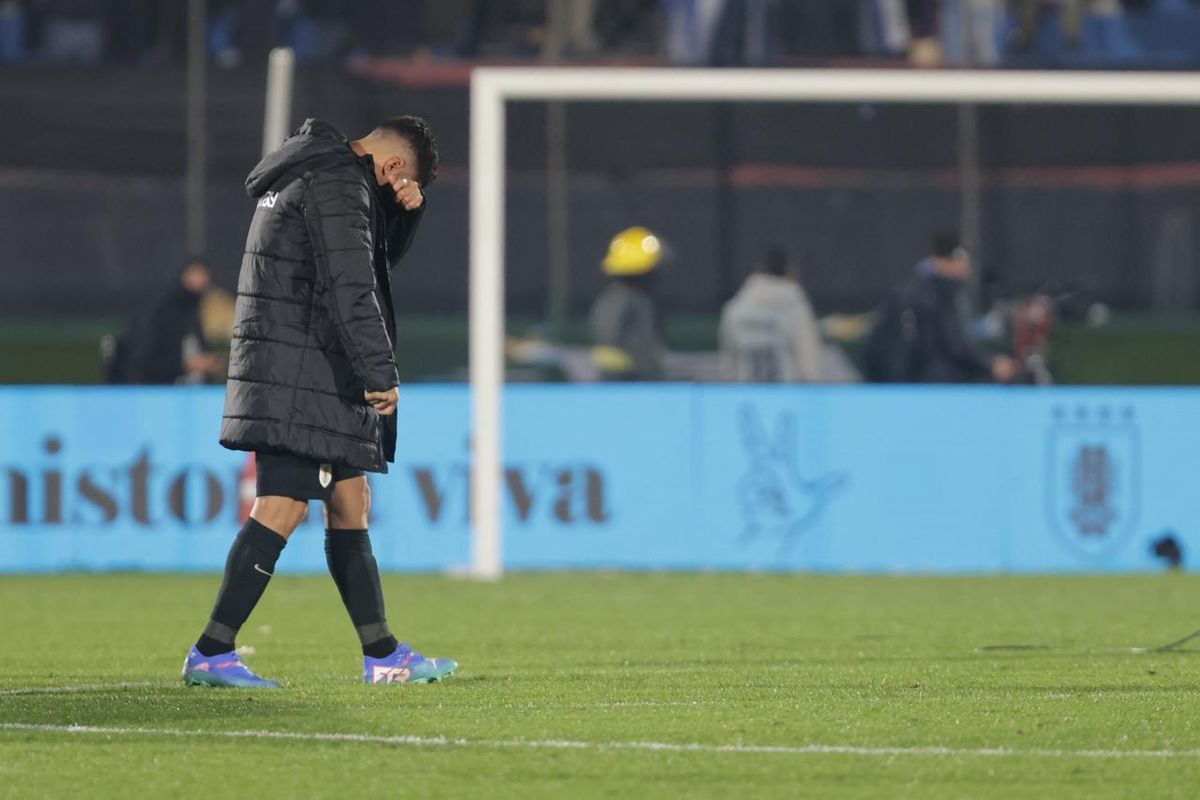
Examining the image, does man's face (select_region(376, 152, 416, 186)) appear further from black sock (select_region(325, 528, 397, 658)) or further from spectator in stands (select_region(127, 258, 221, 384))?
spectator in stands (select_region(127, 258, 221, 384))

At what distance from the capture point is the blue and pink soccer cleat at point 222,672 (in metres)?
7.82

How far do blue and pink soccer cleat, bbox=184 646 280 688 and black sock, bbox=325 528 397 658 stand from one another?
1.11ft

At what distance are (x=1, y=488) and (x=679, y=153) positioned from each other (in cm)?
1556

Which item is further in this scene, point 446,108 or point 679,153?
point 679,153

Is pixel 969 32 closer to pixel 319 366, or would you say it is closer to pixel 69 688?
pixel 319 366

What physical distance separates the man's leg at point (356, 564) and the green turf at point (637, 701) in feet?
0.63

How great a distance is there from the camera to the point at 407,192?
316 inches

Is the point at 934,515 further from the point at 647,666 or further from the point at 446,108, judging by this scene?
the point at 446,108

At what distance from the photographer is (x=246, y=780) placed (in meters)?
5.84

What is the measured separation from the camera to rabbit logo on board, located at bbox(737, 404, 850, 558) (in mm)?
15727

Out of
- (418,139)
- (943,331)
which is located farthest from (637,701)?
(943,331)

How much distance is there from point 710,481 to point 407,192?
7975mm

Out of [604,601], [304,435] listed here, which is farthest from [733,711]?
[604,601]

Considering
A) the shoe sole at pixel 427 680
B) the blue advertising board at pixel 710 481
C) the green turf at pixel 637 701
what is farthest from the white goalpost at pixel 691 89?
the shoe sole at pixel 427 680
